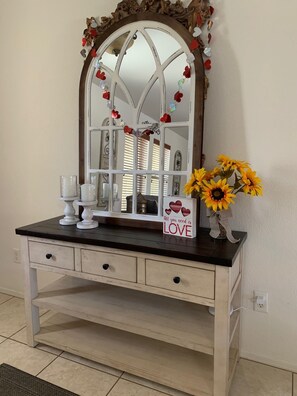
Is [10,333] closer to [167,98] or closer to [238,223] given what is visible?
[238,223]

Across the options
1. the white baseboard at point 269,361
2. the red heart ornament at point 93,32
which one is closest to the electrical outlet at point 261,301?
the white baseboard at point 269,361

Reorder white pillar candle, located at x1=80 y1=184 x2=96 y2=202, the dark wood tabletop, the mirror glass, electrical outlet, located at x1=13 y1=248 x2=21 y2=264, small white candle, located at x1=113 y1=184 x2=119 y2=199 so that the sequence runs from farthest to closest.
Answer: electrical outlet, located at x1=13 y1=248 x2=21 y2=264 < small white candle, located at x1=113 y1=184 x2=119 y2=199 < white pillar candle, located at x1=80 y1=184 x2=96 y2=202 < the mirror glass < the dark wood tabletop

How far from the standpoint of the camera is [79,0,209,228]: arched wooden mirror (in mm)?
1521

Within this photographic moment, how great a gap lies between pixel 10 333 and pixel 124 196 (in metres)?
1.21

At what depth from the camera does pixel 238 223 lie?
157 centimetres

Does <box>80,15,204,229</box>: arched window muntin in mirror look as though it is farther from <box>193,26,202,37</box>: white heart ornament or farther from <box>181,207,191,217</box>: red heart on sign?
<box>181,207,191,217</box>: red heart on sign

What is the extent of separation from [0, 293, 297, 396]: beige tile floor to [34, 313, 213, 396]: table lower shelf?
0.06 m

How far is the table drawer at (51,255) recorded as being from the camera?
60.7 inches

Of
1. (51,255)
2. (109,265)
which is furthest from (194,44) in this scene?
(51,255)

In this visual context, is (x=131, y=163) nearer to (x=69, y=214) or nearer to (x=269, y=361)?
(x=69, y=214)

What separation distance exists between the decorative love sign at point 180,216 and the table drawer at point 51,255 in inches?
21.6

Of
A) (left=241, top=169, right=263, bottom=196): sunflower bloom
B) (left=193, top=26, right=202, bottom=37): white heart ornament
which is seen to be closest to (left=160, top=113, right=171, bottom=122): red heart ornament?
(left=193, top=26, right=202, bottom=37): white heart ornament

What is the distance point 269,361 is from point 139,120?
1.58 m

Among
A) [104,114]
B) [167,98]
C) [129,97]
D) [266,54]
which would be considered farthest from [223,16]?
[104,114]
